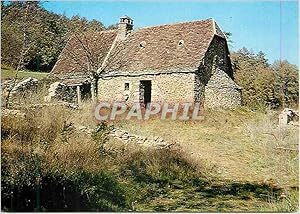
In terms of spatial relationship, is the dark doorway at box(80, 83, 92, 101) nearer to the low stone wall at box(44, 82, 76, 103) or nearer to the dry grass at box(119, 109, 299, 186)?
the low stone wall at box(44, 82, 76, 103)

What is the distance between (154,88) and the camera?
404cm

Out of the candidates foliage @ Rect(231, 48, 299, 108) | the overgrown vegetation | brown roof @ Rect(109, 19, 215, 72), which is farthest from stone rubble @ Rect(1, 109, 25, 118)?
foliage @ Rect(231, 48, 299, 108)

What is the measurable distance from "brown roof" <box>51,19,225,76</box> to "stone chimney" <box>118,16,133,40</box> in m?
0.07

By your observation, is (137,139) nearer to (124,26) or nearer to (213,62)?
(124,26)

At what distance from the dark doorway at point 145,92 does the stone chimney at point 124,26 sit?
505mm

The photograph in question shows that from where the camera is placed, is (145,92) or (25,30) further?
(145,92)

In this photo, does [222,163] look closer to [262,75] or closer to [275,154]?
[275,154]

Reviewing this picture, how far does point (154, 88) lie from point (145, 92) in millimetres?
98

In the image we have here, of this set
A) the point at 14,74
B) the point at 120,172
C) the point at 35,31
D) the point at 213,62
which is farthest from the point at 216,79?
the point at 14,74

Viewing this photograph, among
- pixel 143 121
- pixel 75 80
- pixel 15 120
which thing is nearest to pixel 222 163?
pixel 143 121

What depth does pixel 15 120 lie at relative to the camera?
344 centimetres


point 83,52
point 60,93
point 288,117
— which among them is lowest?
point 288,117

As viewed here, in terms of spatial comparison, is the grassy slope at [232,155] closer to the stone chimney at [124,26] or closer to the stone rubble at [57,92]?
the stone rubble at [57,92]

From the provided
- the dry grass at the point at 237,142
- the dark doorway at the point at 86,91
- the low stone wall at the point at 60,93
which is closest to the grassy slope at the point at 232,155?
the dry grass at the point at 237,142
